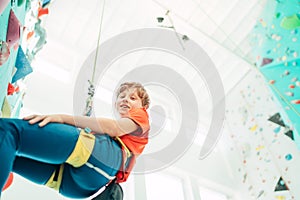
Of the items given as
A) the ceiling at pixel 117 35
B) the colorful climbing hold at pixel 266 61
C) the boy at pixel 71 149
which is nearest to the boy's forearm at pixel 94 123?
the boy at pixel 71 149

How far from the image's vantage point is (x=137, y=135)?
1.23 m

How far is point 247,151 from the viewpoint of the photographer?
3.73m

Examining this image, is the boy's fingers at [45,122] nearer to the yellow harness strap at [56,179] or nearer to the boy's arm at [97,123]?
the boy's arm at [97,123]

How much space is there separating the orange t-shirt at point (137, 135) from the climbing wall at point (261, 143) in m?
2.17

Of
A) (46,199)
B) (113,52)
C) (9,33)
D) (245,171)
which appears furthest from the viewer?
(245,171)

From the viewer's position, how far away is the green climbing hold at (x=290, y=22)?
244 centimetres

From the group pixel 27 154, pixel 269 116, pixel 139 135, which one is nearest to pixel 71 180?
pixel 27 154

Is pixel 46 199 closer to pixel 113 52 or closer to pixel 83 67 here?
pixel 83 67

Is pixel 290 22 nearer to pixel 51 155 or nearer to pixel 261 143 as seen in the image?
pixel 261 143

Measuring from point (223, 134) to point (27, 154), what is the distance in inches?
147

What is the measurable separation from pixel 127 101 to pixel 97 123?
28 cm

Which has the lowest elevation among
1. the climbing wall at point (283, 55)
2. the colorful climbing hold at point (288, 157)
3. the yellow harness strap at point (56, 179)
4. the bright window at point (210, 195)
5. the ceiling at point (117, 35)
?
the yellow harness strap at point (56, 179)

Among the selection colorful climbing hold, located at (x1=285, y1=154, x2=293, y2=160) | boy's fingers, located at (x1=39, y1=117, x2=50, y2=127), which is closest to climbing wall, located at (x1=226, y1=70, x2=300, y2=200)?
colorful climbing hold, located at (x1=285, y1=154, x2=293, y2=160)

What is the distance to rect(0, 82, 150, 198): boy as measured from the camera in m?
0.84
